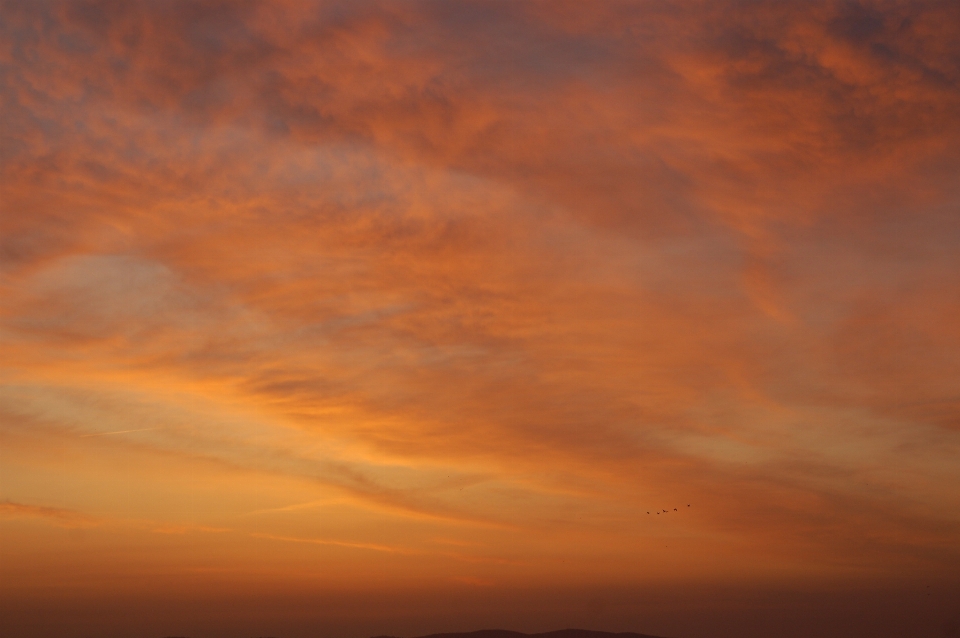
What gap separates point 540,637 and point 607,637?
22098 millimetres

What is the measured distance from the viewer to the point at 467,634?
18275cm

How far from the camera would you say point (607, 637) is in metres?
184

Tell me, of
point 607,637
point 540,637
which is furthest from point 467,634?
point 607,637

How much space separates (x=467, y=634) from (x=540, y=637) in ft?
75.5

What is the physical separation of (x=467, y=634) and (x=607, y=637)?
44.8m

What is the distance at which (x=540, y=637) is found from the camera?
180750 mm

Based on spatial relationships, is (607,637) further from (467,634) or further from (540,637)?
(467,634)
